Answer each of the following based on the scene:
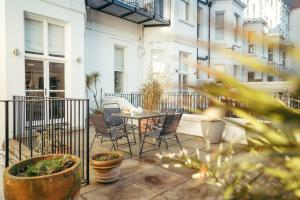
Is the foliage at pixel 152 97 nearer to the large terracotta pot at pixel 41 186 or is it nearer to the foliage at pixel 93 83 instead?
the foliage at pixel 93 83

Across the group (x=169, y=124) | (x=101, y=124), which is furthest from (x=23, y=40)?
(x=169, y=124)

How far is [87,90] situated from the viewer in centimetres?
950

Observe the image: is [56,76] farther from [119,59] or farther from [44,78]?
[119,59]

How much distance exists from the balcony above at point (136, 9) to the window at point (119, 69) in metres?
1.46

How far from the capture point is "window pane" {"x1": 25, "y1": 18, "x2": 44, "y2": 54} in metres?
7.14

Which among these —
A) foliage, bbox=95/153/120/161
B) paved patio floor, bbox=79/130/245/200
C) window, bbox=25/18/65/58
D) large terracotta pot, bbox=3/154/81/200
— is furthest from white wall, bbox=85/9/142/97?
large terracotta pot, bbox=3/154/81/200

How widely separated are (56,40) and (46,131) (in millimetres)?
3870

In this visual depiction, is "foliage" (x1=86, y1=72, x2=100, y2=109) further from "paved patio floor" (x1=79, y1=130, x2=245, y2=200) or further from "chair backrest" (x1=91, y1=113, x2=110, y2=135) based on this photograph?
"paved patio floor" (x1=79, y1=130, x2=245, y2=200)

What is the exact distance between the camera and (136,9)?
32.8 feet

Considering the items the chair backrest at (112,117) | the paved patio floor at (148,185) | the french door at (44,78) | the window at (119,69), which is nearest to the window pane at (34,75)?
the french door at (44,78)

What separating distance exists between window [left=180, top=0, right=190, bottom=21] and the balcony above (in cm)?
109

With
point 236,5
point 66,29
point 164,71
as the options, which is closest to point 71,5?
point 66,29

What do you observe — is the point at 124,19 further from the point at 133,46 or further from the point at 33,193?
the point at 33,193

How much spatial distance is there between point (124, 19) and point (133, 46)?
1213 millimetres
